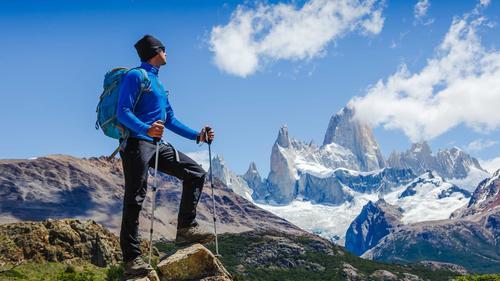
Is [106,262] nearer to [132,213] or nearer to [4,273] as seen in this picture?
[4,273]

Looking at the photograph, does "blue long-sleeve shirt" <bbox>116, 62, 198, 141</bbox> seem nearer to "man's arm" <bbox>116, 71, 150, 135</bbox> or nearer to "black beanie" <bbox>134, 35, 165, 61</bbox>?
"man's arm" <bbox>116, 71, 150, 135</bbox>

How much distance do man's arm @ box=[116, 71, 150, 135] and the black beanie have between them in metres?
0.78

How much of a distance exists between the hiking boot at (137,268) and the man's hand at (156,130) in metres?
2.43

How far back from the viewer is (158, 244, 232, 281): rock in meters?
12.2

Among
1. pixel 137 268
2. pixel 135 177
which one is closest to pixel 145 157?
pixel 135 177

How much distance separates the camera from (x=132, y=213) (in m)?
11.2

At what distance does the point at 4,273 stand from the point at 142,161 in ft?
190

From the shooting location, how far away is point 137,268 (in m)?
11.1

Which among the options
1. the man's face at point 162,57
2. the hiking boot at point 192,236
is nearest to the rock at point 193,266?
the hiking boot at point 192,236

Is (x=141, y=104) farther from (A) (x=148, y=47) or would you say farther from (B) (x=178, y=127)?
(B) (x=178, y=127)

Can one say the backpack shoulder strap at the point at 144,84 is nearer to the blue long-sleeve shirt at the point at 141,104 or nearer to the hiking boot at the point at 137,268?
the blue long-sleeve shirt at the point at 141,104

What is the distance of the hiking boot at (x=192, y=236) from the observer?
40.9 feet

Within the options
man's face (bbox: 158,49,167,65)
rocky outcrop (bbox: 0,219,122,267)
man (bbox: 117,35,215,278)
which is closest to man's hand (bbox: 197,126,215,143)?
man (bbox: 117,35,215,278)

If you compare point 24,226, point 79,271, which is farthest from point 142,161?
point 24,226
